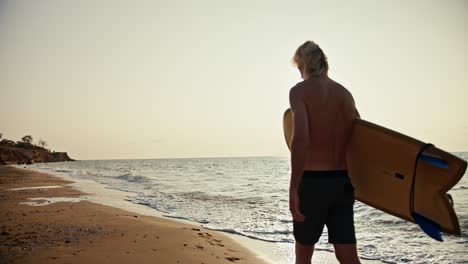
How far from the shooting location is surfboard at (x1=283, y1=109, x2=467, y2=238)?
8.85 ft

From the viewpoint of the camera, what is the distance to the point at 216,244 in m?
6.28

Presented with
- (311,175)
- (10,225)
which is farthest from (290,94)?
(10,225)

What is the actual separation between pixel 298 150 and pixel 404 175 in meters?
→ 1.07

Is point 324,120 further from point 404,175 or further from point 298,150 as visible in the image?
point 404,175

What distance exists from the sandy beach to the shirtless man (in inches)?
113

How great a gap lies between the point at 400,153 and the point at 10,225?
661cm

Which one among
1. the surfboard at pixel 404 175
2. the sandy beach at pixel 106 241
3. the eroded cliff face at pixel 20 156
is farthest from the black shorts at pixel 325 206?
the eroded cliff face at pixel 20 156

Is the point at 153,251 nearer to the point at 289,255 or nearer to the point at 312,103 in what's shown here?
the point at 289,255

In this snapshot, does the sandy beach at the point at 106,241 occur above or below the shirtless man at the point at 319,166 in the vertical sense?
below

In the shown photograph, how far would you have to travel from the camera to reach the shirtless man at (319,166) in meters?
2.52

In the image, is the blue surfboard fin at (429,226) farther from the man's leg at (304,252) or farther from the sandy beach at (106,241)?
the sandy beach at (106,241)

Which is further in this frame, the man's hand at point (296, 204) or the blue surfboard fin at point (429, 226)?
the blue surfboard fin at point (429, 226)

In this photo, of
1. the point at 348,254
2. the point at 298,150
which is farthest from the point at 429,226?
the point at 298,150

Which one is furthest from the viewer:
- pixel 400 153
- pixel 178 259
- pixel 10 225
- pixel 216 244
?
pixel 10 225
